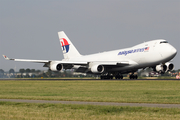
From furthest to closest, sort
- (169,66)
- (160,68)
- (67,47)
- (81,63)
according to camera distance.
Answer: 1. (67,47)
2. (81,63)
3. (169,66)
4. (160,68)

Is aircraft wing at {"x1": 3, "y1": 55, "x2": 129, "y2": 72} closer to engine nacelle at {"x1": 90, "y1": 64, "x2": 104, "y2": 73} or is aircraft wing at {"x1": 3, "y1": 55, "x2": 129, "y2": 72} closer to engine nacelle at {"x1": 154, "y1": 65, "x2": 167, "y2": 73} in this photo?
engine nacelle at {"x1": 90, "y1": 64, "x2": 104, "y2": 73}

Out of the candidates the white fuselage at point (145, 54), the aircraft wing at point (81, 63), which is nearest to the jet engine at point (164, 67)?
the white fuselage at point (145, 54)

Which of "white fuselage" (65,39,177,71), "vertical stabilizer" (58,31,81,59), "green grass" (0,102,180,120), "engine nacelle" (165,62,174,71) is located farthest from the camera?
"vertical stabilizer" (58,31,81,59)

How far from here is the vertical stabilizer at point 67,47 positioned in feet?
233

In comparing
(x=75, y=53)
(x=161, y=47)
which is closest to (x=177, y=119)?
(x=161, y=47)

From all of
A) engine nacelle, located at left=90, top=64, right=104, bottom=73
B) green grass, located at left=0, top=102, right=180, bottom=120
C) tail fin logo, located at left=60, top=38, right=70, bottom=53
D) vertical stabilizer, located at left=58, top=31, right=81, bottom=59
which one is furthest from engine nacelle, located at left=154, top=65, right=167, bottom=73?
green grass, located at left=0, top=102, right=180, bottom=120

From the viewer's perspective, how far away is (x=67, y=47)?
71625 millimetres

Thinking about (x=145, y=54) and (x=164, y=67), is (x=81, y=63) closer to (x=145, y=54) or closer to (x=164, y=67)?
(x=145, y=54)

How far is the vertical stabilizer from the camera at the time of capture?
70.9 metres

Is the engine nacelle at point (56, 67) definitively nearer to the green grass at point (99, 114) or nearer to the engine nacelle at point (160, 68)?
the engine nacelle at point (160, 68)

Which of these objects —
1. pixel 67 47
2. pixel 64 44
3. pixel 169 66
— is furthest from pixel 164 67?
pixel 64 44

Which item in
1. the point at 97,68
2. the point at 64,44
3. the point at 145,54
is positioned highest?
the point at 64,44

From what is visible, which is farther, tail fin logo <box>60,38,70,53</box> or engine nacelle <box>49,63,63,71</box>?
tail fin logo <box>60,38,70,53</box>

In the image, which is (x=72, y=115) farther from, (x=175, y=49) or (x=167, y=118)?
(x=175, y=49)
